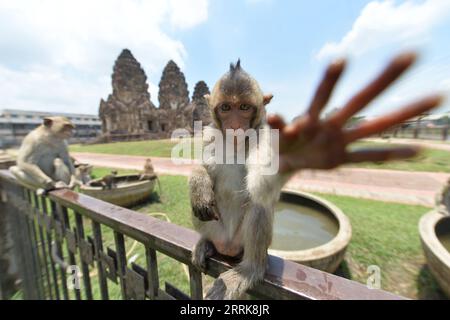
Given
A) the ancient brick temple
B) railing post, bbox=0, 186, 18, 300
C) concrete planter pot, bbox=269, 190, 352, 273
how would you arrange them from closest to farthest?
concrete planter pot, bbox=269, 190, 352, 273, railing post, bbox=0, 186, 18, 300, the ancient brick temple

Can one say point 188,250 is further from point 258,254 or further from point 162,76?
point 162,76

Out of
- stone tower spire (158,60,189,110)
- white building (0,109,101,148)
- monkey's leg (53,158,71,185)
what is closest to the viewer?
monkey's leg (53,158,71,185)

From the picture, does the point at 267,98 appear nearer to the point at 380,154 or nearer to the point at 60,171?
the point at 380,154

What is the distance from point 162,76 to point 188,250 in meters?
44.6

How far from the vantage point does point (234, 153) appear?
138cm

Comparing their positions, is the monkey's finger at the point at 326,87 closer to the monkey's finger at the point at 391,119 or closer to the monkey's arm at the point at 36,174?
the monkey's finger at the point at 391,119

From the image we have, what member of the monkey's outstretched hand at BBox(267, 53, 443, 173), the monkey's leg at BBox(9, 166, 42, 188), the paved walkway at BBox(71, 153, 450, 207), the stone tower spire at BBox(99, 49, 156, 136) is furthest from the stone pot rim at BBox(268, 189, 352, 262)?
the stone tower spire at BBox(99, 49, 156, 136)

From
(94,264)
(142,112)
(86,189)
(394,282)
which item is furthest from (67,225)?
(142,112)

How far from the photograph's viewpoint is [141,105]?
35.7m

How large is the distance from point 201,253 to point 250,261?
269 mm

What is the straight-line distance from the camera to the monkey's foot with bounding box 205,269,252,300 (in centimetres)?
107

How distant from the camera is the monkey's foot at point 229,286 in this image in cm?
107

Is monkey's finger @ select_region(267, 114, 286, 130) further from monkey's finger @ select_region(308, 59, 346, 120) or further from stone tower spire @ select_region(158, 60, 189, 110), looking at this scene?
stone tower spire @ select_region(158, 60, 189, 110)

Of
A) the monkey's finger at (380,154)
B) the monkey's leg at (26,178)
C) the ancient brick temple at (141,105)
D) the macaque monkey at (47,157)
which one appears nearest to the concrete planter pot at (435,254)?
the monkey's finger at (380,154)
